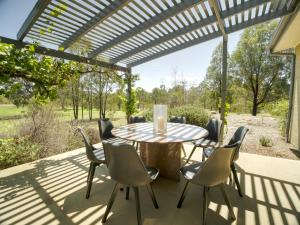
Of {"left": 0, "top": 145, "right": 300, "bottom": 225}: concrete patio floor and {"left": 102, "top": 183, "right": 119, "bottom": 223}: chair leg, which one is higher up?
{"left": 102, "top": 183, "right": 119, "bottom": 223}: chair leg

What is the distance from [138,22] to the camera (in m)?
3.46

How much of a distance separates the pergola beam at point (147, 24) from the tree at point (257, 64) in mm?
10950

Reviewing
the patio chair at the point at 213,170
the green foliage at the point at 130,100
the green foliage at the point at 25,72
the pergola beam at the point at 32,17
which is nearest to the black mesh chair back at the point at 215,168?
the patio chair at the point at 213,170

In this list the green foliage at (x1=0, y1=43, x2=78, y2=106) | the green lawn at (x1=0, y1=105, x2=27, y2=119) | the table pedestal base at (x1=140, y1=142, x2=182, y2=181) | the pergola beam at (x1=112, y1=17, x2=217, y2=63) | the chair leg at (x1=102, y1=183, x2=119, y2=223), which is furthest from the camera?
the green lawn at (x1=0, y1=105, x2=27, y2=119)

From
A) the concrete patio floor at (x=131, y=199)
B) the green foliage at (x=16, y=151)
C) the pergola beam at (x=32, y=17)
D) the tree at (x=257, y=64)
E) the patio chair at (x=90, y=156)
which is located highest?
the tree at (x=257, y=64)

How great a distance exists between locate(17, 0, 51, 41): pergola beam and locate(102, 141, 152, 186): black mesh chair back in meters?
2.20

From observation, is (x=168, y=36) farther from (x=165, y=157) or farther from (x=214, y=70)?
(x=214, y=70)

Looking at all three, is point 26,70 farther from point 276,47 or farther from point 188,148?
point 276,47

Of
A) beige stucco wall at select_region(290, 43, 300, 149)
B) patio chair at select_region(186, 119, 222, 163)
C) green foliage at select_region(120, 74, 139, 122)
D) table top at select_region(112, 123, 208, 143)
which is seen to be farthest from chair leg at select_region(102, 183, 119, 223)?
beige stucco wall at select_region(290, 43, 300, 149)

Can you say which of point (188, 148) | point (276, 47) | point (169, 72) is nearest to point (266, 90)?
point (169, 72)

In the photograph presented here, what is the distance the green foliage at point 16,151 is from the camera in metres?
3.55

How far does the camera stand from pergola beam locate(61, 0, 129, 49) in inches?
110

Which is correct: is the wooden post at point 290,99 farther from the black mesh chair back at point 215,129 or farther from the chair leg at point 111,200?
the chair leg at point 111,200

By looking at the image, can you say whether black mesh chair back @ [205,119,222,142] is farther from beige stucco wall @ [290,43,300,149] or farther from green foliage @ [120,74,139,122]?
green foliage @ [120,74,139,122]
